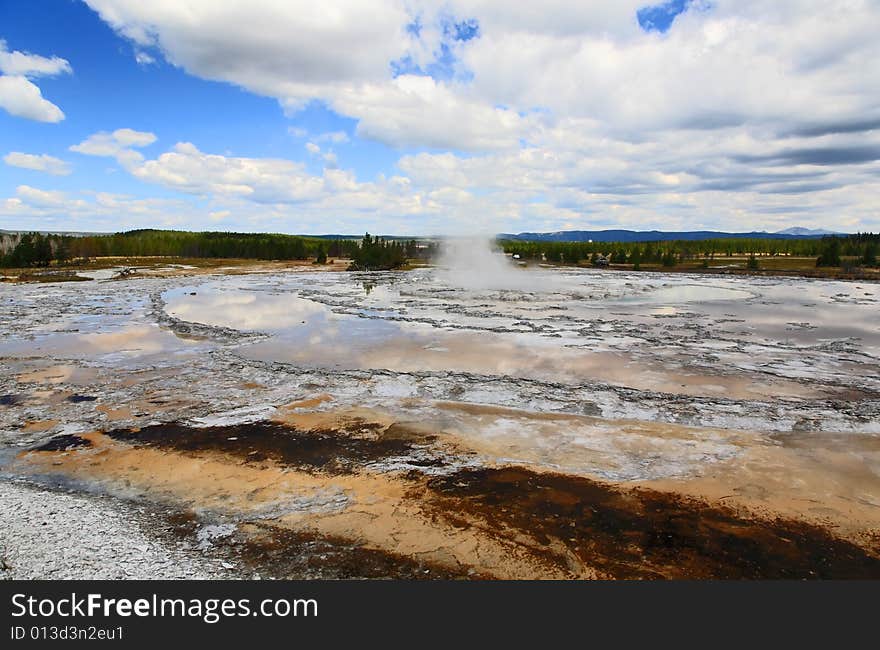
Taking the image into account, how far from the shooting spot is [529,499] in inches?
294

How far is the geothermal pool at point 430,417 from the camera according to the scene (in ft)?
24.0

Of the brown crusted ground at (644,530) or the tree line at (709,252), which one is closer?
the brown crusted ground at (644,530)

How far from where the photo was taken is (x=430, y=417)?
1112 centimetres

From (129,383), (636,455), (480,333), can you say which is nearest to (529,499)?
(636,455)

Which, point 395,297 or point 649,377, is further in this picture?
point 395,297

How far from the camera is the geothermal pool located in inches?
288

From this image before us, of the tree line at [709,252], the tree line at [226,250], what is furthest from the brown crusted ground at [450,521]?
the tree line at [709,252]

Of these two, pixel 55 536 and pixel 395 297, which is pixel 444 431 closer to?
pixel 55 536

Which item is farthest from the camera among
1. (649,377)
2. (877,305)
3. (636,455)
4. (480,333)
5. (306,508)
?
(877,305)

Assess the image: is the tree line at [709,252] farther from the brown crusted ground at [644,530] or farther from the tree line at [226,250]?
the brown crusted ground at [644,530]

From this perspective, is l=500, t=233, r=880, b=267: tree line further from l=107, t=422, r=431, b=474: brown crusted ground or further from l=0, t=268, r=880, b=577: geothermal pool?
l=107, t=422, r=431, b=474: brown crusted ground

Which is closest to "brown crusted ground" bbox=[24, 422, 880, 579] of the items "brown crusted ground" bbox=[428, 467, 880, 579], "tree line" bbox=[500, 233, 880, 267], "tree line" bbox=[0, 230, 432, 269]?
"brown crusted ground" bbox=[428, 467, 880, 579]

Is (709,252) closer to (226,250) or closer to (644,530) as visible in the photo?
(226,250)

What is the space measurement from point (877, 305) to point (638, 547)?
36.7 metres
